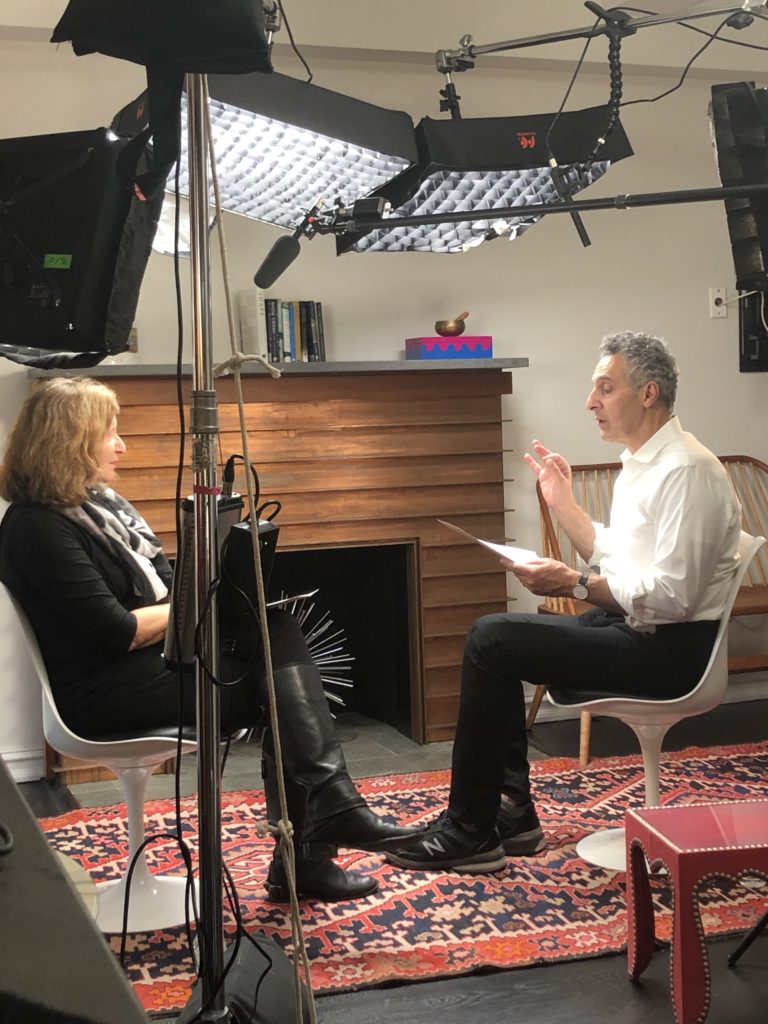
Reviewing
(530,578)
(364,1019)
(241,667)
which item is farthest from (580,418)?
(364,1019)

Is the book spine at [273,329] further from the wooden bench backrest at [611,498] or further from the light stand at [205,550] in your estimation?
the light stand at [205,550]

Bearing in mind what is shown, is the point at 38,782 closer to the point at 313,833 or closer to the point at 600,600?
the point at 313,833

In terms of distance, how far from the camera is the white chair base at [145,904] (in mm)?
2354

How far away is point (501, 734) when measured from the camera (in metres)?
2.66

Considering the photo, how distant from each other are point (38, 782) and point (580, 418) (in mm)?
2401

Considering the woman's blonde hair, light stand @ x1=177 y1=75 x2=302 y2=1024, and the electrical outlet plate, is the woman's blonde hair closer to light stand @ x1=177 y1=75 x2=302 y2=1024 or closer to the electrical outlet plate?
light stand @ x1=177 y1=75 x2=302 y2=1024

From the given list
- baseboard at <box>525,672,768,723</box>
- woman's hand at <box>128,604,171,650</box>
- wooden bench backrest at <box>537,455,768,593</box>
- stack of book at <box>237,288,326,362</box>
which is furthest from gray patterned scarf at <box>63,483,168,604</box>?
baseboard at <box>525,672,768,723</box>

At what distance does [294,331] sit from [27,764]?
5.67 feet

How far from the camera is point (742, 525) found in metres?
4.49

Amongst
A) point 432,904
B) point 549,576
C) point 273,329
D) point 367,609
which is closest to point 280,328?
point 273,329

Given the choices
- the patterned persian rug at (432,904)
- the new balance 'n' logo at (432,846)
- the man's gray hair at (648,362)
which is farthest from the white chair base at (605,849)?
the man's gray hair at (648,362)

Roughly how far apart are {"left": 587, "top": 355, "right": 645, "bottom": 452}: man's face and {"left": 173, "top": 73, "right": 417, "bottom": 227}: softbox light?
73 centimetres

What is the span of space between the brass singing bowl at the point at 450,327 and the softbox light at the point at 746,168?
1.87 meters

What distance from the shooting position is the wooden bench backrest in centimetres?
417
